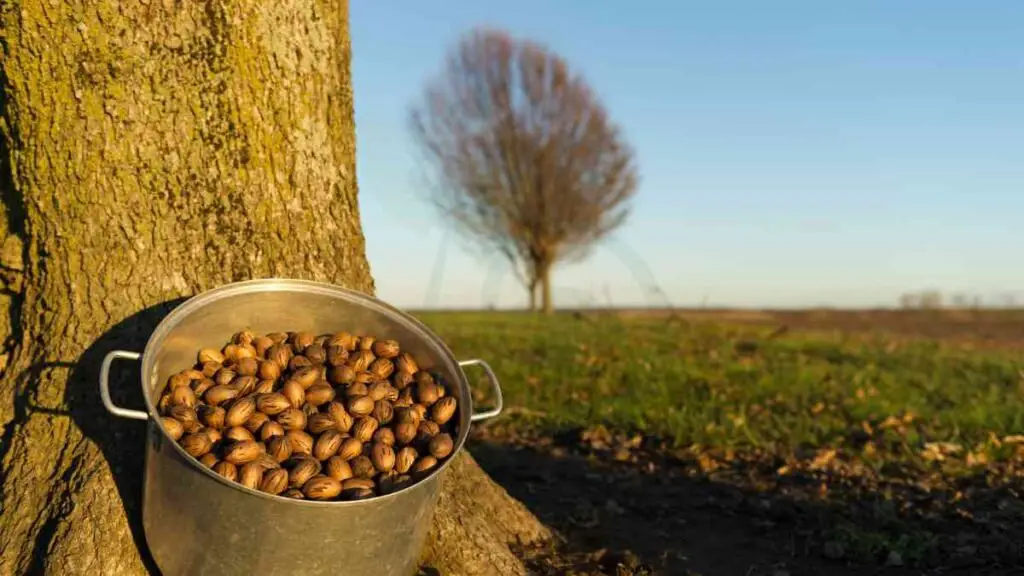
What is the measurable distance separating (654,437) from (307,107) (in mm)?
3396

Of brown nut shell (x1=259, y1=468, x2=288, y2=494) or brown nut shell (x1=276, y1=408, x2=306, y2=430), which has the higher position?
brown nut shell (x1=276, y1=408, x2=306, y2=430)

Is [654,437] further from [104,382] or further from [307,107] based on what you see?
[104,382]

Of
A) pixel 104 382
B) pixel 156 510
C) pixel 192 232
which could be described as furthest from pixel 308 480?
pixel 192 232

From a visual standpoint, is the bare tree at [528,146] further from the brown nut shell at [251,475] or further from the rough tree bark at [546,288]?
the brown nut shell at [251,475]

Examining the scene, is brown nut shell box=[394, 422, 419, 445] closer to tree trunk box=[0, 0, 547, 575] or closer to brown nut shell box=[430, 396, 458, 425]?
brown nut shell box=[430, 396, 458, 425]

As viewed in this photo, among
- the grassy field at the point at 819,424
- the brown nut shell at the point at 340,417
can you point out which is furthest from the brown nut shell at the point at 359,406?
the grassy field at the point at 819,424

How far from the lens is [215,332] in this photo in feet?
9.96

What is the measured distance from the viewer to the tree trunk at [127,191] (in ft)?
10.6

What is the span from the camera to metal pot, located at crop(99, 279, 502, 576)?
8.26ft

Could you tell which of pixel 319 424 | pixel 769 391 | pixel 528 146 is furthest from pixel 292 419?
pixel 528 146

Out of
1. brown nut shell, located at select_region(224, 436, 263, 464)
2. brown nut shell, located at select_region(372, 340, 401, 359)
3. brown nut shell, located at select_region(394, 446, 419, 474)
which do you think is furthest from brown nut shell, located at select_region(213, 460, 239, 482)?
brown nut shell, located at select_region(372, 340, 401, 359)

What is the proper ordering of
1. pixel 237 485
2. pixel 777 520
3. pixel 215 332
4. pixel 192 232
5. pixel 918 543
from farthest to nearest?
1. pixel 777 520
2. pixel 918 543
3. pixel 192 232
4. pixel 215 332
5. pixel 237 485

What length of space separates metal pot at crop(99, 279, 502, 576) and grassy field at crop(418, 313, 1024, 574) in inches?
84.7

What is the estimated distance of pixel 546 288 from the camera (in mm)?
25719
